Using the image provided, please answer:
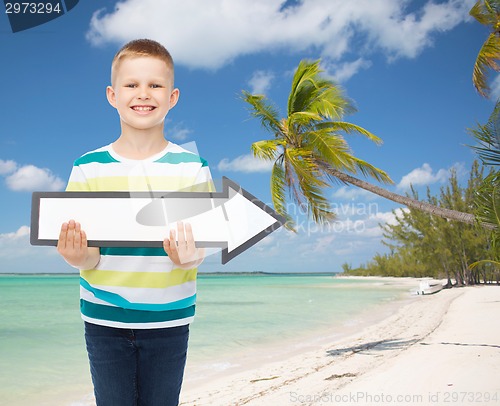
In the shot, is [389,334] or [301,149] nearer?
[301,149]

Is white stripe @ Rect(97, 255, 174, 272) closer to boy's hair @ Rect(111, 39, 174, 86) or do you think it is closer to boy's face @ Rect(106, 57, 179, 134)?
boy's face @ Rect(106, 57, 179, 134)

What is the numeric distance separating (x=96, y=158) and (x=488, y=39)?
8.39 metres

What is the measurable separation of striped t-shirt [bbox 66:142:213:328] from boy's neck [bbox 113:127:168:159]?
28 mm

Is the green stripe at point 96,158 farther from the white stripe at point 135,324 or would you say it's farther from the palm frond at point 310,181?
the palm frond at point 310,181

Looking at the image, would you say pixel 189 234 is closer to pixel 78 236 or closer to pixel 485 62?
pixel 78 236

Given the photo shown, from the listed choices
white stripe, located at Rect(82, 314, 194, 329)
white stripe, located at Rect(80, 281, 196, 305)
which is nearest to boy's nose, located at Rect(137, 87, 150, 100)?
white stripe, located at Rect(80, 281, 196, 305)

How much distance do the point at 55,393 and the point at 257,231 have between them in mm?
7972

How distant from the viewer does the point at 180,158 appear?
1.53 m

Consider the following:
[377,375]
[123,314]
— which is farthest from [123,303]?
[377,375]

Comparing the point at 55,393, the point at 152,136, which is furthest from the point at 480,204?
the point at 55,393

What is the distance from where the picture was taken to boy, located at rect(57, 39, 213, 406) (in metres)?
1.42

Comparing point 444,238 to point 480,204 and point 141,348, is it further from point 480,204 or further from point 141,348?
point 141,348

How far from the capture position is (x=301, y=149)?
952cm

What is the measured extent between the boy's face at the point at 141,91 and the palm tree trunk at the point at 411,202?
646 centimetres
